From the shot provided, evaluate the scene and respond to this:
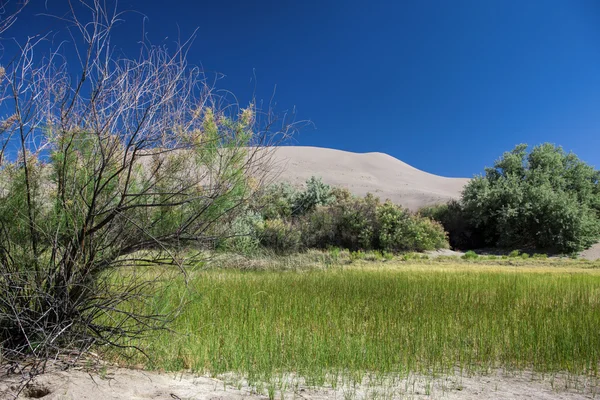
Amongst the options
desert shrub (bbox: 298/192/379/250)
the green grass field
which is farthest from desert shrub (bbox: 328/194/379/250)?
the green grass field

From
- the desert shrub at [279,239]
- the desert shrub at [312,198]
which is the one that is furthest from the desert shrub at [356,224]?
the desert shrub at [279,239]

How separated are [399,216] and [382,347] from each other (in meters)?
17.6

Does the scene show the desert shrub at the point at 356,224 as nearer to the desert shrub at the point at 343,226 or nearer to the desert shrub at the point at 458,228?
the desert shrub at the point at 343,226

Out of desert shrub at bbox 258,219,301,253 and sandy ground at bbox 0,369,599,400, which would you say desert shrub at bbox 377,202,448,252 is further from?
sandy ground at bbox 0,369,599,400

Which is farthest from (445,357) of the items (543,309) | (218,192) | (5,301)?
(5,301)

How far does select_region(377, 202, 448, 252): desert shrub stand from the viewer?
2162 centimetres

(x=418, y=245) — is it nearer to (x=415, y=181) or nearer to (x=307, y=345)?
(x=307, y=345)

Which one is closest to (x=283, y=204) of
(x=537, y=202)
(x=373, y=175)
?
(x=537, y=202)

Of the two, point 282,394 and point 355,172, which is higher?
point 355,172

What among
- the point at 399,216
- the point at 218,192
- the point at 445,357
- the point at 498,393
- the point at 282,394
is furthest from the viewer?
the point at 399,216

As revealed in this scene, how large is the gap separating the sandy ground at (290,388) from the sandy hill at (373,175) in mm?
39149

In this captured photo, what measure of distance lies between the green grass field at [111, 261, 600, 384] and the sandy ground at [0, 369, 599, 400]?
10.1 inches

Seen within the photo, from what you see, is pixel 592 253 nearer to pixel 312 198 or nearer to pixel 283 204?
pixel 312 198

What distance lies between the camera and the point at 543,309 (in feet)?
25.4
